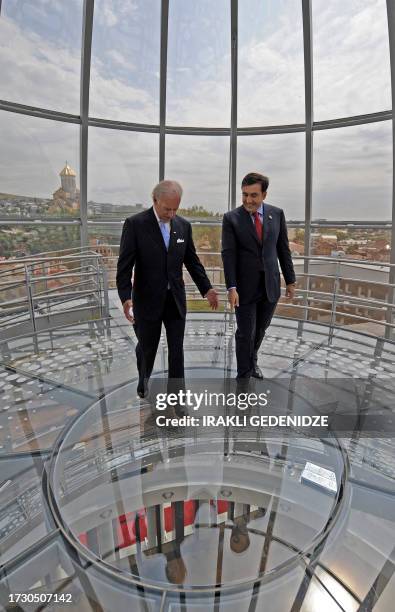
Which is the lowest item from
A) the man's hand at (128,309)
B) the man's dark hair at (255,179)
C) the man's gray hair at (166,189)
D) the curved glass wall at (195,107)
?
the man's hand at (128,309)

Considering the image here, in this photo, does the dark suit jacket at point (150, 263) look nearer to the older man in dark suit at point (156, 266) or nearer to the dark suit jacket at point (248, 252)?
the older man in dark suit at point (156, 266)

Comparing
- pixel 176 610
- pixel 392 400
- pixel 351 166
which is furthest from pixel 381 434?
pixel 351 166

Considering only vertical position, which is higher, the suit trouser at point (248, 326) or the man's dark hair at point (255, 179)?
the man's dark hair at point (255, 179)

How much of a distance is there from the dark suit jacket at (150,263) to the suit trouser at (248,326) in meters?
0.41

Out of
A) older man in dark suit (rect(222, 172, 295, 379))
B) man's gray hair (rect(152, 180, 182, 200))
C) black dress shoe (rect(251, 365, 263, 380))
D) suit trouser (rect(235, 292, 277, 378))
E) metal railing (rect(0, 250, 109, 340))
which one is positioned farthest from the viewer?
metal railing (rect(0, 250, 109, 340))

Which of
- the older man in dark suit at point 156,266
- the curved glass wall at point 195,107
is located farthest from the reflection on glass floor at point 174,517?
the curved glass wall at point 195,107

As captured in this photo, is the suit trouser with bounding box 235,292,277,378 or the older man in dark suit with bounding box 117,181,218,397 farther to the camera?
the suit trouser with bounding box 235,292,277,378

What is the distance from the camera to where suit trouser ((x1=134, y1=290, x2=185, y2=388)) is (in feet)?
6.50

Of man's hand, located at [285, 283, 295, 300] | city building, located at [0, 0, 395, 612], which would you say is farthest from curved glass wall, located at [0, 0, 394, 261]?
man's hand, located at [285, 283, 295, 300]

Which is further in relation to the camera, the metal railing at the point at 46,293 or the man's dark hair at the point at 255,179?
the metal railing at the point at 46,293

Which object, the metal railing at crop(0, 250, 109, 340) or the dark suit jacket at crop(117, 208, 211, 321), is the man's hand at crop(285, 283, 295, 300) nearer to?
the dark suit jacket at crop(117, 208, 211, 321)

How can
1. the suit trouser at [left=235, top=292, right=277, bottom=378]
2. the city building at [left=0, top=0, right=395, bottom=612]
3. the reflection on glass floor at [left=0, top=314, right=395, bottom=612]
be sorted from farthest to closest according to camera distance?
the suit trouser at [left=235, top=292, right=277, bottom=378] → the city building at [left=0, top=0, right=395, bottom=612] → the reflection on glass floor at [left=0, top=314, right=395, bottom=612]

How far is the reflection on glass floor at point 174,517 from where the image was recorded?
1.13 metres

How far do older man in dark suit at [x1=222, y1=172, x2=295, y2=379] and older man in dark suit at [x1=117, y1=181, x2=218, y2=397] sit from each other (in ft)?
0.83
